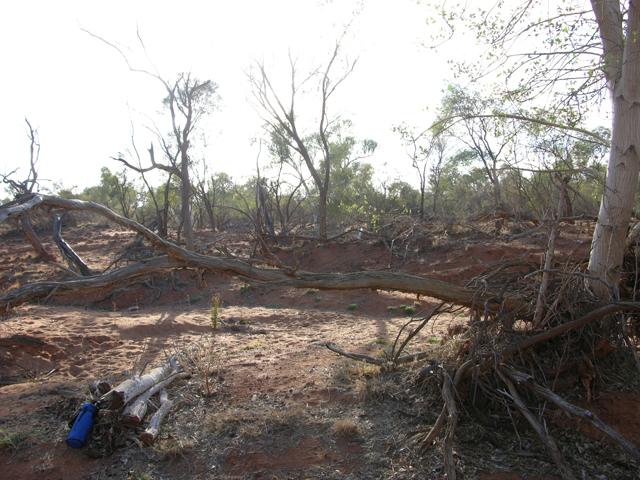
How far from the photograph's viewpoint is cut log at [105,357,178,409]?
4535 millimetres

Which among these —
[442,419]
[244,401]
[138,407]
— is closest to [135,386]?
[138,407]

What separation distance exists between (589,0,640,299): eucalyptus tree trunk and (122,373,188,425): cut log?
A: 4.00 m

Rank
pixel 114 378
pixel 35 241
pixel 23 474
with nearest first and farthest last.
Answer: pixel 23 474 → pixel 114 378 → pixel 35 241

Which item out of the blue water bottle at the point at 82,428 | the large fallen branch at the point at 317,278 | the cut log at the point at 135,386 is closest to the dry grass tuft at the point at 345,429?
the large fallen branch at the point at 317,278

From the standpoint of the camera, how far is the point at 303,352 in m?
6.81

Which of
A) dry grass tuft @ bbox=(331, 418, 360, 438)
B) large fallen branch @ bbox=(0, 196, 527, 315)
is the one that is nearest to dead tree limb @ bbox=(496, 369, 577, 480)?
large fallen branch @ bbox=(0, 196, 527, 315)

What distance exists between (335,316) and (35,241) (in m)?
8.30

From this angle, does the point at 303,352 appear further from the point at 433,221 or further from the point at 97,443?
the point at 433,221

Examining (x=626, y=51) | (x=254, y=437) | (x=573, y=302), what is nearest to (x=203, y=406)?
(x=254, y=437)

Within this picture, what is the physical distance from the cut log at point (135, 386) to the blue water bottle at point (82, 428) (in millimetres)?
183

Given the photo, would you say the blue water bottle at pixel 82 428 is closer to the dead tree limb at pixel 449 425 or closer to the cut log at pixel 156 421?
the cut log at pixel 156 421

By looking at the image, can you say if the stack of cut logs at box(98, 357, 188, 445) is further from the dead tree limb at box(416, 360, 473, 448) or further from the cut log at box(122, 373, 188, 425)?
the dead tree limb at box(416, 360, 473, 448)

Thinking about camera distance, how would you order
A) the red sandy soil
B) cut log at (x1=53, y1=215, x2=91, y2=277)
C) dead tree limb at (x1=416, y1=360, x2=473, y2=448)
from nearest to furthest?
1. dead tree limb at (x1=416, y1=360, x2=473, y2=448)
2. the red sandy soil
3. cut log at (x1=53, y1=215, x2=91, y2=277)

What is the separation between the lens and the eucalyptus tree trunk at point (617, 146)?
14.5 feet
